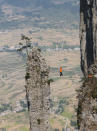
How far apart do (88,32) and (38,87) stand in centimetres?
1937

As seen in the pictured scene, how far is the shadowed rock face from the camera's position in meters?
35.8

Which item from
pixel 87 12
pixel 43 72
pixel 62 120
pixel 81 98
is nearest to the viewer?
pixel 81 98

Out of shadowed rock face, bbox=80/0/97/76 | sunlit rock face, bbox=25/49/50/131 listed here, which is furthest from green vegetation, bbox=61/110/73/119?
sunlit rock face, bbox=25/49/50/131

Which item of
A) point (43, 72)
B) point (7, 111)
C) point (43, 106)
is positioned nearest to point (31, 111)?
point (43, 106)

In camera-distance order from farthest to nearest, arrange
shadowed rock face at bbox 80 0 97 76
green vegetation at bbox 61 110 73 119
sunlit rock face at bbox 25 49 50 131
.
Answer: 1. green vegetation at bbox 61 110 73 119
2. shadowed rock face at bbox 80 0 97 76
3. sunlit rock face at bbox 25 49 50 131

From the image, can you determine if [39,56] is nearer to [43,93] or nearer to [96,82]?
[43,93]

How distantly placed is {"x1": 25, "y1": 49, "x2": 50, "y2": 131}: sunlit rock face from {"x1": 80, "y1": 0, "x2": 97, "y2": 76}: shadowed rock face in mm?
14855

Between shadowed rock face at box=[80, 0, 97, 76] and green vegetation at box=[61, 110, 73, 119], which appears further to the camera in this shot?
green vegetation at box=[61, 110, 73, 119]

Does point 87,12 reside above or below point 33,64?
above

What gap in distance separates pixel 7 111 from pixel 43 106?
156 meters

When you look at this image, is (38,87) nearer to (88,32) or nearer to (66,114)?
(88,32)

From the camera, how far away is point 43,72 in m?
20.0

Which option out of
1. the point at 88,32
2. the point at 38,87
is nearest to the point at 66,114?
the point at 88,32

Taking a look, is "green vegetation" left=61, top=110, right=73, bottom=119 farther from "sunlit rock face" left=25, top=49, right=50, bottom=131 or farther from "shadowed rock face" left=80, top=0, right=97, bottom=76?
"sunlit rock face" left=25, top=49, right=50, bottom=131
